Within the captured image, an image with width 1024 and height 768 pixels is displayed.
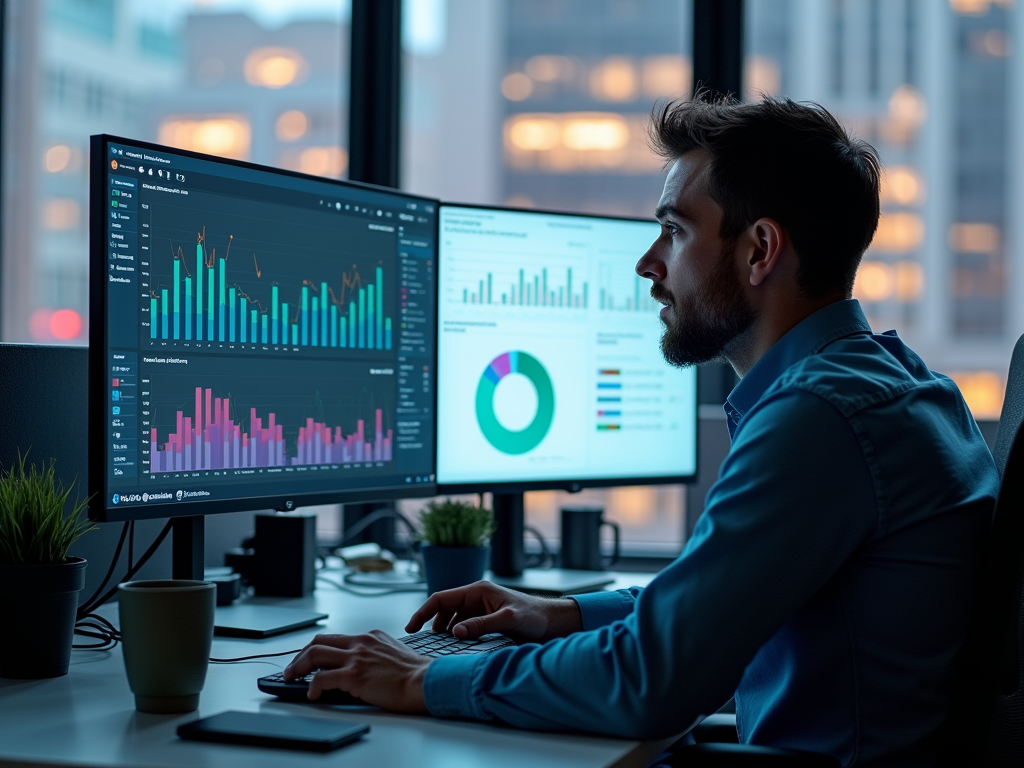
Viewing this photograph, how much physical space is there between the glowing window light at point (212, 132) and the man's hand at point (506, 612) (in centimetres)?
163

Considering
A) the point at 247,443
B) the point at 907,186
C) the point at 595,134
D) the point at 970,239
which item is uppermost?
the point at 595,134

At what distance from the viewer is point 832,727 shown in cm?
98

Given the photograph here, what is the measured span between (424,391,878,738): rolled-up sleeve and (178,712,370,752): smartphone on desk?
0.13 m

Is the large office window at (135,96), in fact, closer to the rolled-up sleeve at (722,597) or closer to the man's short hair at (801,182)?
the man's short hair at (801,182)

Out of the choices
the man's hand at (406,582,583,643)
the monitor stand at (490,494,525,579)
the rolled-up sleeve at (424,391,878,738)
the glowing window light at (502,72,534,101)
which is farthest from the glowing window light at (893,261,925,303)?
the rolled-up sleeve at (424,391,878,738)

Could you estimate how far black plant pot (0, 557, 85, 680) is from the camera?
3.55ft

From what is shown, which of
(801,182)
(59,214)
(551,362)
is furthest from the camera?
(59,214)

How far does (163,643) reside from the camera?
37.5 inches

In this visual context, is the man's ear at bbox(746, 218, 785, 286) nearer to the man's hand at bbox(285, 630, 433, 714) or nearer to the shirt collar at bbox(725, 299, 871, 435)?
the shirt collar at bbox(725, 299, 871, 435)

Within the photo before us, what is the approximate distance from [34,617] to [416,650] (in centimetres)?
40

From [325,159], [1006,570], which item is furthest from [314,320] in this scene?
[325,159]

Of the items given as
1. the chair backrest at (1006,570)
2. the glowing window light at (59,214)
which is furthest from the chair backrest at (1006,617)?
the glowing window light at (59,214)

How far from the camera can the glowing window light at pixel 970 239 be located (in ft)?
7.55

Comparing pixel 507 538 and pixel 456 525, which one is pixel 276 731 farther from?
pixel 507 538
